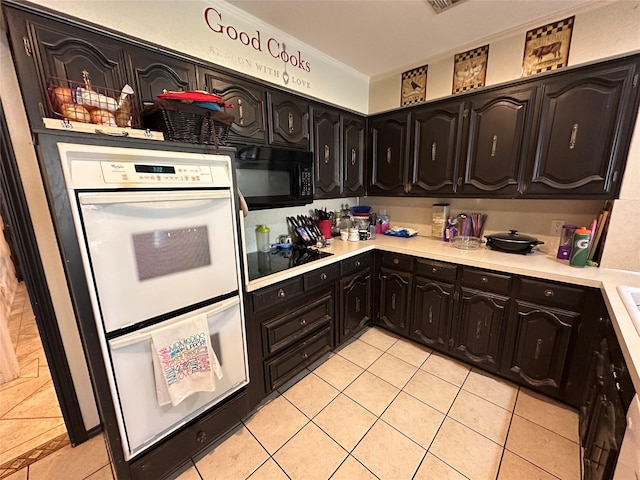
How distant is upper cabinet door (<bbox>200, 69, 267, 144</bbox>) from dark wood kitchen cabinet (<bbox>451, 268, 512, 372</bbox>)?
181 centimetres

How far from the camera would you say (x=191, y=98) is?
45.1 inches

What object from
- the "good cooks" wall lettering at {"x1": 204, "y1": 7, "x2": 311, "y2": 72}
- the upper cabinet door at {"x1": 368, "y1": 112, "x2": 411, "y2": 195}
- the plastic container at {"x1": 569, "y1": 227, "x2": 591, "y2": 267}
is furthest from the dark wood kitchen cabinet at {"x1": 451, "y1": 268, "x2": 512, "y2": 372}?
the "good cooks" wall lettering at {"x1": 204, "y1": 7, "x2": 311, "y2": 72}

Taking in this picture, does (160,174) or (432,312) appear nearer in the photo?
(160,174)

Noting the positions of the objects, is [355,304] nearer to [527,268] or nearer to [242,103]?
[527,268]

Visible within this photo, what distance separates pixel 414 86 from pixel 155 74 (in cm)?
211

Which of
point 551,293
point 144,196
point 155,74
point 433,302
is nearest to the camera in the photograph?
point 144,196

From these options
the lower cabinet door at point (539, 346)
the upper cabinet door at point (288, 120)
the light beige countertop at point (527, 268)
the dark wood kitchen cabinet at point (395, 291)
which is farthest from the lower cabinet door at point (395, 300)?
the upper cabinet door at point (288, 120)

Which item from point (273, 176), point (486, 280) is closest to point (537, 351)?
→ point (486, 280)

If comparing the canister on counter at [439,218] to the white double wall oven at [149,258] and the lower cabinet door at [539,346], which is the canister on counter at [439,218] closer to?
the lower cabinet door at [539,346]

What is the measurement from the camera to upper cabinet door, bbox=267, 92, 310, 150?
1.82 metres

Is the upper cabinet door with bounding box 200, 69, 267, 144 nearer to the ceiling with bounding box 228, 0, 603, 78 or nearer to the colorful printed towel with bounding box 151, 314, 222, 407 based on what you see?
the ceiling with bounding box 228, 0, 603, 78

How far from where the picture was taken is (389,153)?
8.30 ft

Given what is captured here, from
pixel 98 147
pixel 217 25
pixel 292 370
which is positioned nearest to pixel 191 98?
pixel 98 147

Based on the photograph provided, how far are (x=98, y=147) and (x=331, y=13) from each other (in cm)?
163
